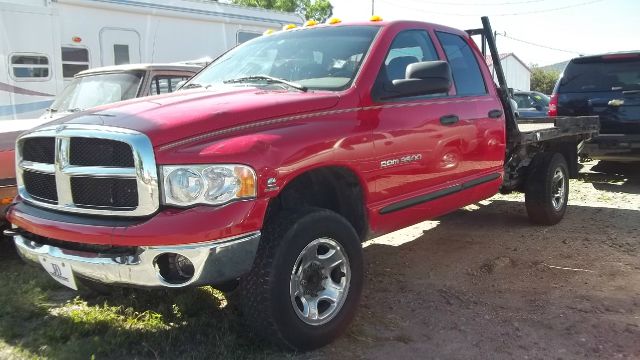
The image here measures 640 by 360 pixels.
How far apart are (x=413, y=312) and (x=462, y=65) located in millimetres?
2236

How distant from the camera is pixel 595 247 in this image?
Answer: 5578 mm

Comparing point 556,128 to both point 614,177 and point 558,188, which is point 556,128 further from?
point 614,177

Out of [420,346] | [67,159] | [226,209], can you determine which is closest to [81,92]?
[67,159]

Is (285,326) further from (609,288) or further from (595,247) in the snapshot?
(595,247)

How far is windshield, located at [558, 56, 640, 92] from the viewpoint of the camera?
823 centimetres

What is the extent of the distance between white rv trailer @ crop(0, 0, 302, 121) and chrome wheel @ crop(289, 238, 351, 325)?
655 centimetres

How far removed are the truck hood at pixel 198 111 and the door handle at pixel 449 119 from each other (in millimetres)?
1123

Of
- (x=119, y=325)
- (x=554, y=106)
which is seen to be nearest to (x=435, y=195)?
(x=119, y=325)

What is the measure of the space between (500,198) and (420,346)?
501 centimetres

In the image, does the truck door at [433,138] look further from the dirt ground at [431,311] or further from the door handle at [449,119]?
the dirt ground at [431,311]

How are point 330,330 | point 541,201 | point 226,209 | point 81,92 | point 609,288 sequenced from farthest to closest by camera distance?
1. point 81,92
2. point 541,201
3. point 609,288
4. point 330,330
5. point 226,209

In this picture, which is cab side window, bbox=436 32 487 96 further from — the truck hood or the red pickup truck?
the truck hood

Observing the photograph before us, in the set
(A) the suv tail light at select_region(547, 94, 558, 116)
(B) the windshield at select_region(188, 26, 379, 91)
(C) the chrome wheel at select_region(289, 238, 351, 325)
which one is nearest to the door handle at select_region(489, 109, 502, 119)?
(B) the windshield at select_region(188, 26, 379, 91)

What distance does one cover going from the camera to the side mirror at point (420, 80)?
12.7 feet
